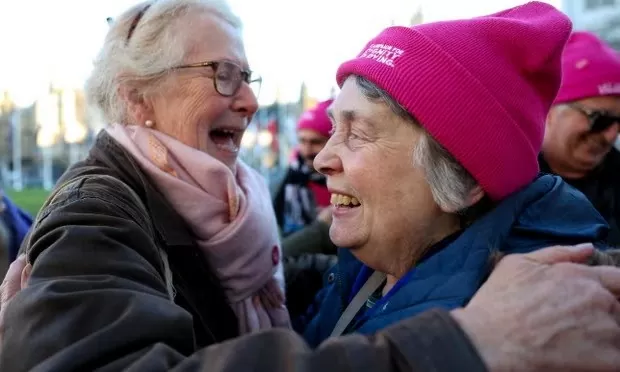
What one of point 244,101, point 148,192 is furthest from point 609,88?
point 148,192

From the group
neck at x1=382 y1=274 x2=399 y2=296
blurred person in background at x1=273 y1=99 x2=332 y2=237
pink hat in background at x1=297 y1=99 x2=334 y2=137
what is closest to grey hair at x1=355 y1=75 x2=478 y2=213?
neck at x1=382 y1=274 x2=399 y2=296

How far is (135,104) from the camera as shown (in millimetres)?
2582

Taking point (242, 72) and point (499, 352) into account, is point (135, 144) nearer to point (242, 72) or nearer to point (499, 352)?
point (242, 72)

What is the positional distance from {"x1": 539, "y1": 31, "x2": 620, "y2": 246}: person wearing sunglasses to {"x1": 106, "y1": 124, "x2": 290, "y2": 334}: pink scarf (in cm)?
181

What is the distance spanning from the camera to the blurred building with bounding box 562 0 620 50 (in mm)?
7316

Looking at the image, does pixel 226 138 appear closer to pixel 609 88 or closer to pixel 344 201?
pixel 344 201

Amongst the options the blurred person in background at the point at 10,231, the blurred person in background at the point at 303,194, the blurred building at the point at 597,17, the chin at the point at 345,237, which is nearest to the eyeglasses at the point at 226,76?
the chin at the point at 345,237

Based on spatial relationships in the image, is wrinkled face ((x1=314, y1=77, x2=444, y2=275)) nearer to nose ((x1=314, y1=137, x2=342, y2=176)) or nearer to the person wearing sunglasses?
nose ((x1=314, y1=137, x2=342, y2=176))

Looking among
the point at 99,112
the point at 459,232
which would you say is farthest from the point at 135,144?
the point at 459,232

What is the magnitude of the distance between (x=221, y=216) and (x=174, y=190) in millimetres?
232

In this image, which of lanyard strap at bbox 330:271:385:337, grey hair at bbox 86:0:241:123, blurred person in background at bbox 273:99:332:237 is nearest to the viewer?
lanyard strap at bbox 330:271:385:337

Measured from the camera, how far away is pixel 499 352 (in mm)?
1195

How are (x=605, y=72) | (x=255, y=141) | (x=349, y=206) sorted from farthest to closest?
(x=255, y=141), (x=605, y=72), (x=349, y=206)

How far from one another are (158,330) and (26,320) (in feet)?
0.97
